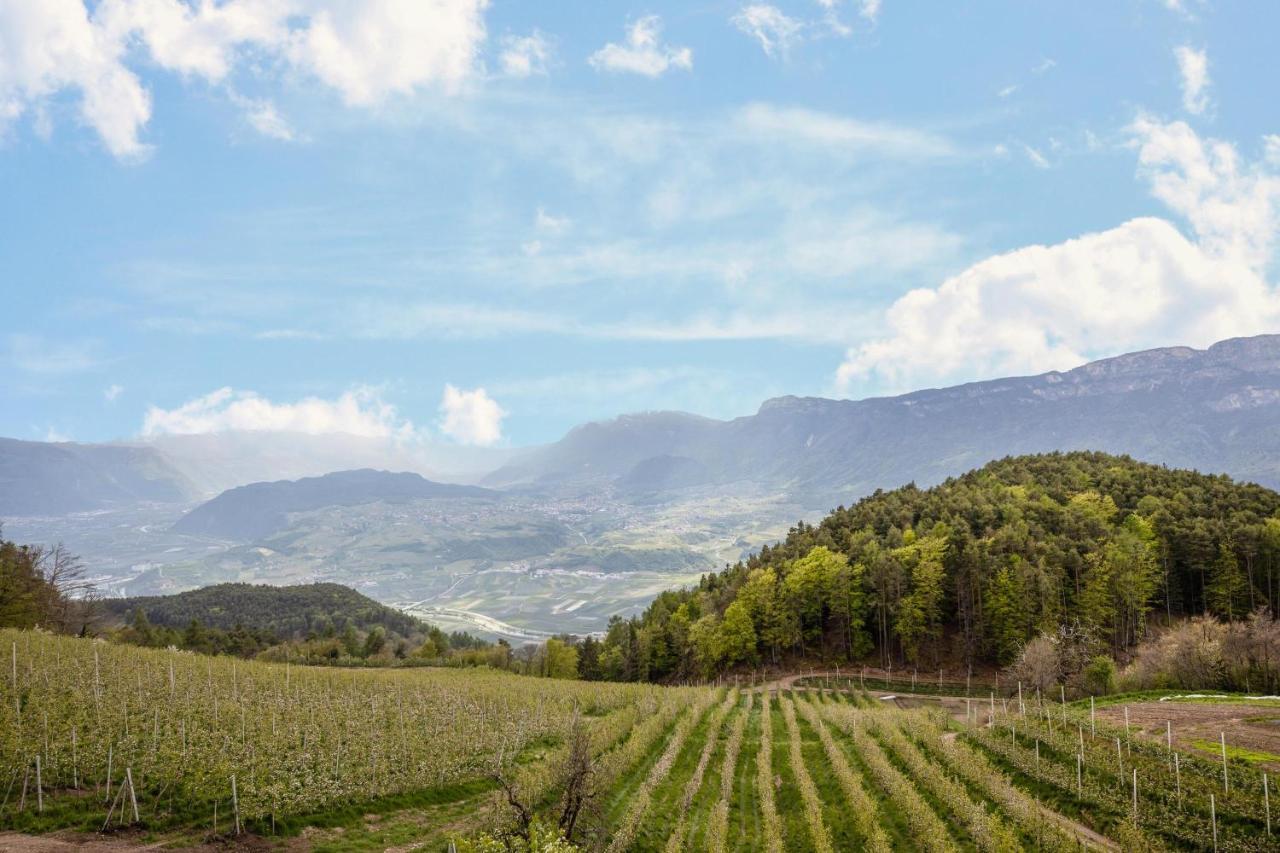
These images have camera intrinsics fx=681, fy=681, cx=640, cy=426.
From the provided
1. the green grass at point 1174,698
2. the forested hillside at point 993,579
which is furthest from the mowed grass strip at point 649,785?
the forested hillside at point 993,579

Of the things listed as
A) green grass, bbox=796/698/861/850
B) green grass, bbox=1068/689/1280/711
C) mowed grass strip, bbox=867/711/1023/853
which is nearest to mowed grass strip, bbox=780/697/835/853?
green grass, bbox=796/698/861/850

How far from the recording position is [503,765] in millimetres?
36500

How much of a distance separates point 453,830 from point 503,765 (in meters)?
9.40

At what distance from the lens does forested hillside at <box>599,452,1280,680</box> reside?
70.5 meters

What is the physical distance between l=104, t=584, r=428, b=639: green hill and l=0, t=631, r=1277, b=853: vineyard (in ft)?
456

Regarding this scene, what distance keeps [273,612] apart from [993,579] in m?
180

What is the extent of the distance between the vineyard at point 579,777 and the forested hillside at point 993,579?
28027 mm

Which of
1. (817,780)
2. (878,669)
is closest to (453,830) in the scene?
(817,780)

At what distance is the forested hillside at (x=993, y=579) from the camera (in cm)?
7050

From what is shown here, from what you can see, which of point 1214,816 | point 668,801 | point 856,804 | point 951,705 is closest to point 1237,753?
point 1214,816

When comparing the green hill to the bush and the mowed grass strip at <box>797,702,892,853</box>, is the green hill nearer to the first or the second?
the mowed grass strip at <box>797,702,892,853</box>

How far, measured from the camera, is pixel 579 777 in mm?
21859

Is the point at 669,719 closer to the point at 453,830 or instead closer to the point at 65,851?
the point at 453,830

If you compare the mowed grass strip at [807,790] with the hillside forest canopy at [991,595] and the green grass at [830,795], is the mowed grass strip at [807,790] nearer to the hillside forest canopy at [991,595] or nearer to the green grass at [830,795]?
the green grass at [830,795]
